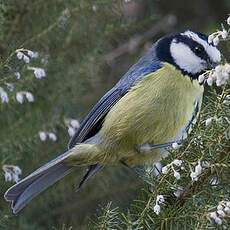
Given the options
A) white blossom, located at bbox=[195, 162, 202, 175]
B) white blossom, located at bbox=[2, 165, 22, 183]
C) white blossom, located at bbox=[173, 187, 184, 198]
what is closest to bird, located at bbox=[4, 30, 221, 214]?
white blossom, located at bbox=[2, 165, 22, 183]

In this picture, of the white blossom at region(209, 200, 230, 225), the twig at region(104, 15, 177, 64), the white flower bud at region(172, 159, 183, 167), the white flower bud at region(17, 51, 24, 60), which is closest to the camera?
the white blossom at region(209, 200, 230, 225)

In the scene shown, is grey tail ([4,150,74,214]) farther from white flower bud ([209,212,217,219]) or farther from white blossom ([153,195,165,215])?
white flower bud ([209,212,217,219])

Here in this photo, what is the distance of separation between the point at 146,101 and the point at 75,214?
424 millimetres

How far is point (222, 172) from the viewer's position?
4.23 feet

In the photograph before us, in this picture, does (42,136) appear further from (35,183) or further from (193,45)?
(193,45)

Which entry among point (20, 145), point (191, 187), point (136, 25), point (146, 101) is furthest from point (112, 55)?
point (191, 187)

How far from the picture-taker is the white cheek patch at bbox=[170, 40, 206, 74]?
2.08 m

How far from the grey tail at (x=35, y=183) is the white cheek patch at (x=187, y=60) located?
0.43 metres

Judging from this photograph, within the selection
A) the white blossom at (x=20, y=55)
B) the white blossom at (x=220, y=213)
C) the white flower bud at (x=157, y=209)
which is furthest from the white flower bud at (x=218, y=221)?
the white blossom at (x=20, y=55)

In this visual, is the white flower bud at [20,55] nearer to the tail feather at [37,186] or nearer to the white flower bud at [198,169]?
the tail feather at [37,186]

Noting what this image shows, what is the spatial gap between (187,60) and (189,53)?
0.02m

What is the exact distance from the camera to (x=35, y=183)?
1896mm

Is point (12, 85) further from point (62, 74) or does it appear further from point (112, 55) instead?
point (112, 55)

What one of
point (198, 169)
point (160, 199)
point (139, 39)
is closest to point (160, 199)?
point (160, 199)
